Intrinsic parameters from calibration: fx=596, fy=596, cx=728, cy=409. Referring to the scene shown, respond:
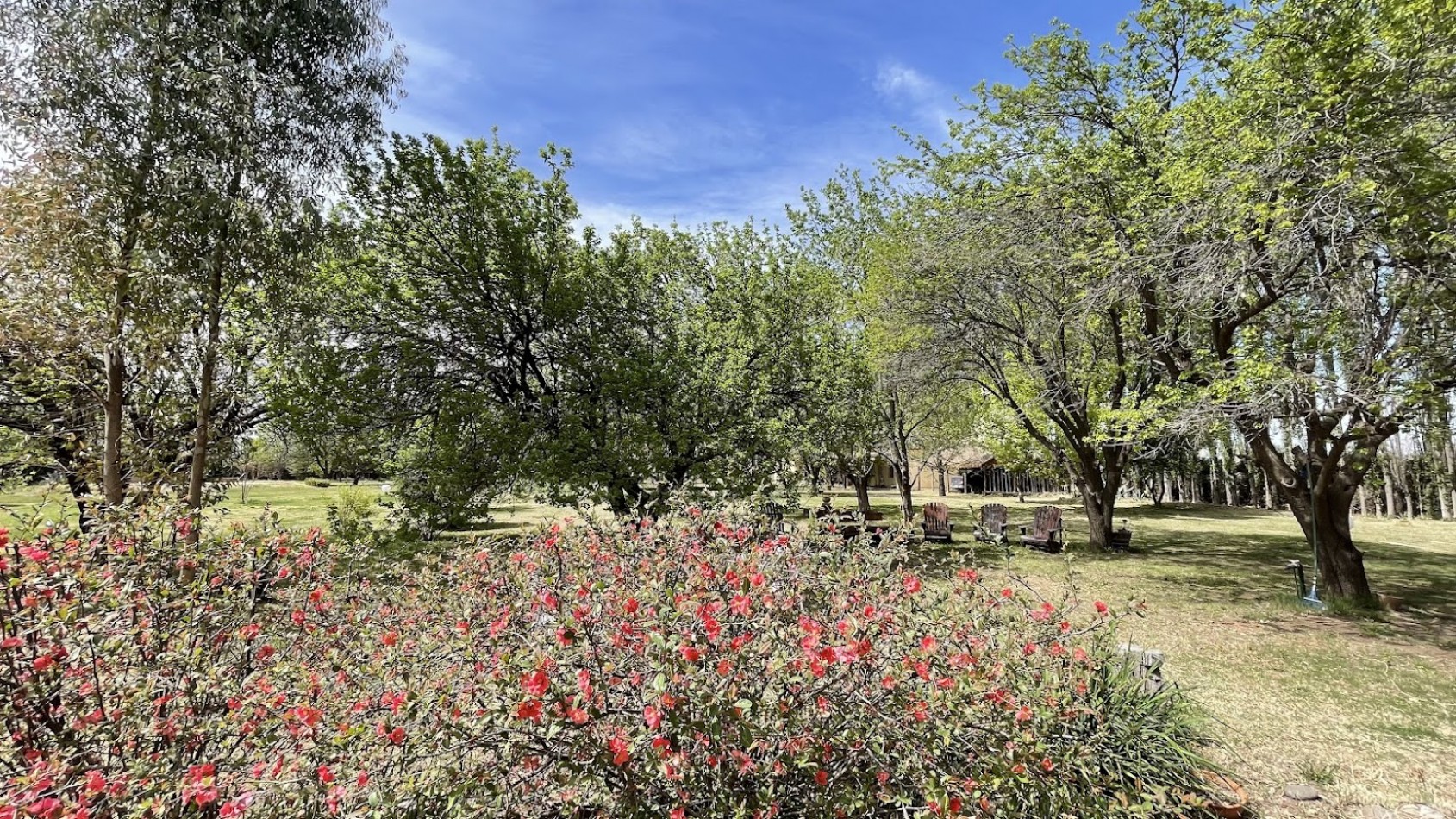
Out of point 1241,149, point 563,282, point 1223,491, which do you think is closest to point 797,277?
point 563,282

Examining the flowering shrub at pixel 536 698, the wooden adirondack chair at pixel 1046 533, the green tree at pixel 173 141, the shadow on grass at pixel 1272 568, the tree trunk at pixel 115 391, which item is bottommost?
the shadow on grass at pixel 1272 568

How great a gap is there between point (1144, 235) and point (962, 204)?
10.3 ft

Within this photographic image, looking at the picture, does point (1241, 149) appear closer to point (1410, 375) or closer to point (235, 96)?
point (1410, 375)

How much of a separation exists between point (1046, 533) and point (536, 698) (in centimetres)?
1316

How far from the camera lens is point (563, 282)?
9.00m

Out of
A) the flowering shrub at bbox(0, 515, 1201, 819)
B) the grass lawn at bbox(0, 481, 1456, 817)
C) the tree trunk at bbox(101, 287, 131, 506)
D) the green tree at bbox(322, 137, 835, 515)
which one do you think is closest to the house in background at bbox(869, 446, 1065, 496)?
the grass lawn at bbox(0, 481, 1456, 817)

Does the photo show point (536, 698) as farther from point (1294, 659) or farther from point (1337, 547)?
point (1337, 547)

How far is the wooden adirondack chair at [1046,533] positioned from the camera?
1219cm

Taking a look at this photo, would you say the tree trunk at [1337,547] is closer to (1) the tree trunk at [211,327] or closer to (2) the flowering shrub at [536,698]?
(2) the flowering shrub at [536,698]

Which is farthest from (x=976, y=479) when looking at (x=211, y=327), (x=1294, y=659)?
(x=211, y=327)

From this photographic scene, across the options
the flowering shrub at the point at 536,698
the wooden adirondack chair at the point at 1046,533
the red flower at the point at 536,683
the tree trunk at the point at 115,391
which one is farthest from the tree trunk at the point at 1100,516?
the tree trunk at the point at 115,391

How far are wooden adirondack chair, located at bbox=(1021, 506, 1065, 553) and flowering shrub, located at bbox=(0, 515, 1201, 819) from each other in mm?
10259

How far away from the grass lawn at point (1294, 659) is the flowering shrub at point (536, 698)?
60 centimetres

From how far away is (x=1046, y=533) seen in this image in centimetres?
1274
